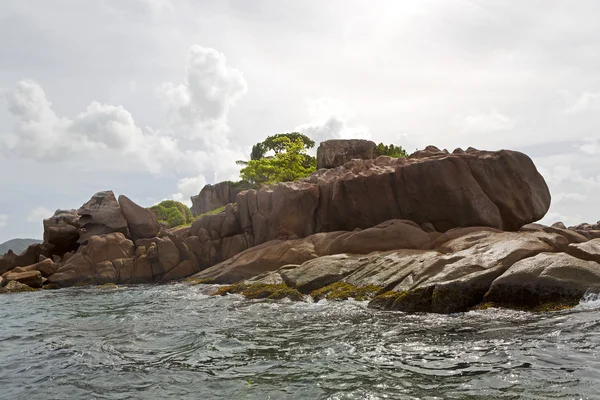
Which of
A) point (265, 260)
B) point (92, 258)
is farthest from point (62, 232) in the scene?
point (265, 260)

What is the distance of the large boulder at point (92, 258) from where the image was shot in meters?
37.3

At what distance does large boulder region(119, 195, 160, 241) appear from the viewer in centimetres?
4400

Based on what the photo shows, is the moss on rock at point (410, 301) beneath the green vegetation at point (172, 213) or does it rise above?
beneath

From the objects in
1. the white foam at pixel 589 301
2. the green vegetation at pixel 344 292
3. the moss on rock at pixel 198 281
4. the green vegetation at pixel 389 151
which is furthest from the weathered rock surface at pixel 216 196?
the white foam at pixel 589 301

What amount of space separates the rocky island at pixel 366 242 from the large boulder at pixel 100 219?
110 mm

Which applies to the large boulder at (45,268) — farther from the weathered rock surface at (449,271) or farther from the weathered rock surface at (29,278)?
the weathered rock surface at (449,271)

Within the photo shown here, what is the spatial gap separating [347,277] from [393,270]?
255cm

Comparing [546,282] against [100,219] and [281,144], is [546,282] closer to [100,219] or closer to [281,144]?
[100,219]

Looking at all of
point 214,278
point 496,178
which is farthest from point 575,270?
point 214,278

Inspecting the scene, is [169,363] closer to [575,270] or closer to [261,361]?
[261,361]

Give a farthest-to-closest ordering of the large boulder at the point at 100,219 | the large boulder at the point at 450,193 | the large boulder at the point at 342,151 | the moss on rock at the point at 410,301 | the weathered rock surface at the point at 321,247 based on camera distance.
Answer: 1. the large boulder at the point at 342,151
2. the large boulder at the point at 100,219
3. the large boulder at the point at 450,193
4. the weathered rock surface at the point at 321,247
5. the moss on rock at the point at 410,301

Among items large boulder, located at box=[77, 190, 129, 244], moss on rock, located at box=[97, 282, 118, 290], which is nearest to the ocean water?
moss on rock, located at box=[97, 282, 118, 290]

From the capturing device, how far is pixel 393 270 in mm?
20156

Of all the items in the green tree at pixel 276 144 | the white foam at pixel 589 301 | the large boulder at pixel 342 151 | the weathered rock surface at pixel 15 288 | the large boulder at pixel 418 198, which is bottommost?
the white foam at pixel 589 301
